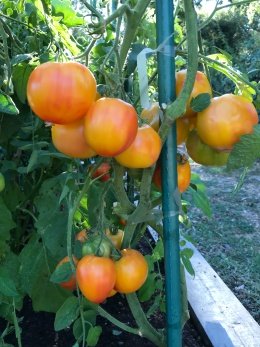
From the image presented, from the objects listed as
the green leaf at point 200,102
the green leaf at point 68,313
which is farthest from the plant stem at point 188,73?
the green leaf at point 68,313

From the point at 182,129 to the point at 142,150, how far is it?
138 millimetres

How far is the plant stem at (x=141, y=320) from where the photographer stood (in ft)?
3.22

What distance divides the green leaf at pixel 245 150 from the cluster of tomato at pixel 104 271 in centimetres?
24

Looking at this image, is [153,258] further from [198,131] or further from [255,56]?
[255,56]

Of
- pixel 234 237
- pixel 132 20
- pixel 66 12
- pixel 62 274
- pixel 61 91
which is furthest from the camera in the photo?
pixel 234 237

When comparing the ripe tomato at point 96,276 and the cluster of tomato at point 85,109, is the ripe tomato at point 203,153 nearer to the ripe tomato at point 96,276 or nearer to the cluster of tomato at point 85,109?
the cluster of tomato at point 85,109

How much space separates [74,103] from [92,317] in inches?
20.4

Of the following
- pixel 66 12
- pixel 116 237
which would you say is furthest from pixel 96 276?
pixel 66 12

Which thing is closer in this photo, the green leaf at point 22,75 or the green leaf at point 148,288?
the green leaf at point 22,75

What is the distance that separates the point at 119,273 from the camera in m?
0.77

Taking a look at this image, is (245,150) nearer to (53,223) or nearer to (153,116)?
(153,116)

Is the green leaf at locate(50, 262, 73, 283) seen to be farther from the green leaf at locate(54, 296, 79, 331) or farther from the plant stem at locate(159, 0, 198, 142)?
the plant stem at locate(159, 0, 198, 142)

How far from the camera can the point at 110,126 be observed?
0.60 m

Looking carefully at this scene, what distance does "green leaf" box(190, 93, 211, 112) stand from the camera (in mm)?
661
